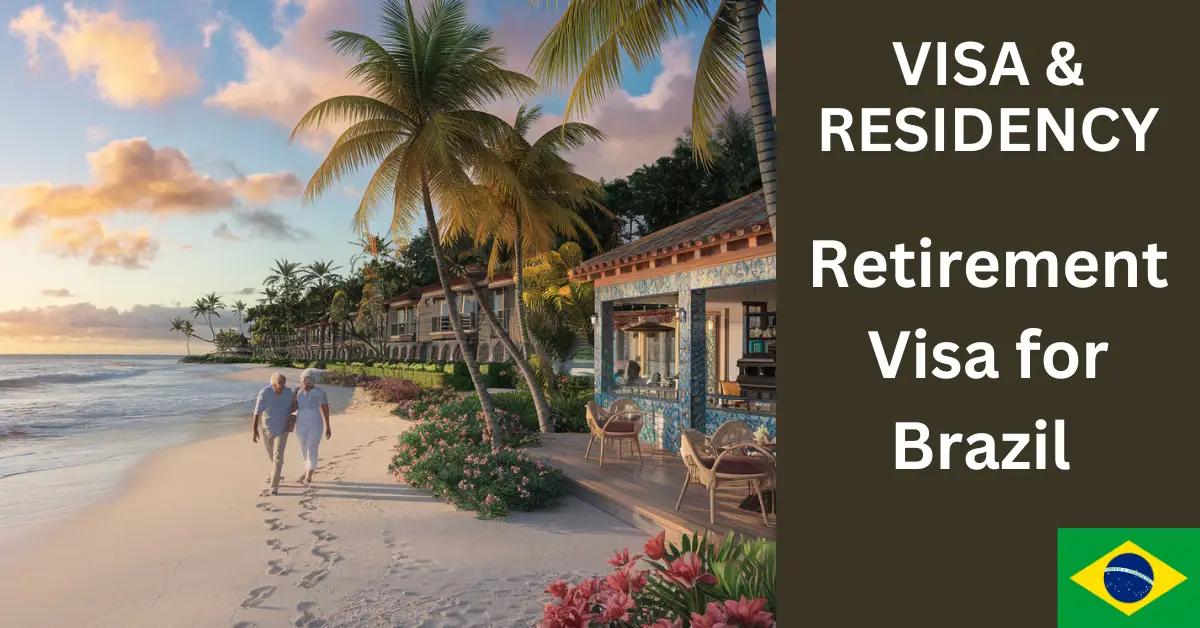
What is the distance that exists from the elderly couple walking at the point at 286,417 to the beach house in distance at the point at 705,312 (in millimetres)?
5442

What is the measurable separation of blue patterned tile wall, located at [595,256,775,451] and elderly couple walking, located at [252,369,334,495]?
211 inches

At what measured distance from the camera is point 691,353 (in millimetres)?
11023

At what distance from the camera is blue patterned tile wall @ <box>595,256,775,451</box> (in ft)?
32.1

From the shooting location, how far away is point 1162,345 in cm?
181

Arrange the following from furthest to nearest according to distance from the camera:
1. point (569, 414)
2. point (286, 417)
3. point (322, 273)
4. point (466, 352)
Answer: point (322, 273) < point (569, 414) < point (466, 352) < point (286, 417)

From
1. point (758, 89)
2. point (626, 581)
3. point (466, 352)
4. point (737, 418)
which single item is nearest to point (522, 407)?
point (466, 352)

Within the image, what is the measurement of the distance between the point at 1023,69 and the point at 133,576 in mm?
7657

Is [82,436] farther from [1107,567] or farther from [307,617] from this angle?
[1107,567]

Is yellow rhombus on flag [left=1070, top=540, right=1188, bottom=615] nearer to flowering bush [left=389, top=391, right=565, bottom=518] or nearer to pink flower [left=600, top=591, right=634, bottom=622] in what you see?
pink flower [left=600, top=591, right=634, bottom=622]

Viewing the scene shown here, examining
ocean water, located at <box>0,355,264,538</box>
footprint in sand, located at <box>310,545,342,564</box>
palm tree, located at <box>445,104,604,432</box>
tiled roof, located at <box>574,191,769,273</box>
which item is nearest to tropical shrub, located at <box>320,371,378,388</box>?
ocean water, located at <box>0,355,264,538</box>

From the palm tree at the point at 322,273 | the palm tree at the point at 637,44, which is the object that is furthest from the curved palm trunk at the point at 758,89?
the palm tree at the point at 322,273

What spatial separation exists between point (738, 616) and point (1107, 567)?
141 centimetres

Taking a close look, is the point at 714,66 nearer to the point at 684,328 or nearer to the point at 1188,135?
the point at 684,328

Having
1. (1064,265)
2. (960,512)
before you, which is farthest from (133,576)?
(1064,265)
